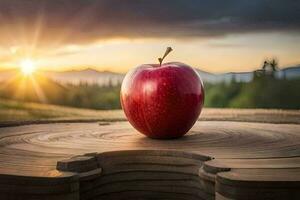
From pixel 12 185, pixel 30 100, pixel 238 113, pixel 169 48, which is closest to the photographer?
pixel 12 185

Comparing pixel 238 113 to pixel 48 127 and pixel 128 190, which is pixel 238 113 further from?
pixel 128 190

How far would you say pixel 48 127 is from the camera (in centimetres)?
643

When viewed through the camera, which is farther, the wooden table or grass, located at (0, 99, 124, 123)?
grass, located at (0, 99, 124, 123)

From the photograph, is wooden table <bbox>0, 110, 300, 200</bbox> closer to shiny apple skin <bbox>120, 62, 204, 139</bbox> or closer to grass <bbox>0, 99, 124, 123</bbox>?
shiny apple skin <bbox>120, 62, 204, 139</bbox>

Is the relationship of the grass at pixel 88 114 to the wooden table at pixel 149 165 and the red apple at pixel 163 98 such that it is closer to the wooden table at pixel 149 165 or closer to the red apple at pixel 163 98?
the wooden table at pixel 149 165

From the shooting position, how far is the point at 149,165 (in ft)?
13.6

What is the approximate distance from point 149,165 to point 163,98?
0.95 metres

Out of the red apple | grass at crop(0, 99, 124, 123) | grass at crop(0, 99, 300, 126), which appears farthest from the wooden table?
grass at crop(0, 99, 124, 123)

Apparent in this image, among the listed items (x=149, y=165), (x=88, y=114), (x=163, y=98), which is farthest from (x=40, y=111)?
(x=149, y=165)

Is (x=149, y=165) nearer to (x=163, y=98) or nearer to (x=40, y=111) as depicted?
(x=163, y=98)

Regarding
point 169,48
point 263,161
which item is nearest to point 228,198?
point 263,161

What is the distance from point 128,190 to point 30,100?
610 cm

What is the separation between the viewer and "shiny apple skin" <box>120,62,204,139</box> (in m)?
4.94

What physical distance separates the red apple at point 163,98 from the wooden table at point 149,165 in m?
0.17
